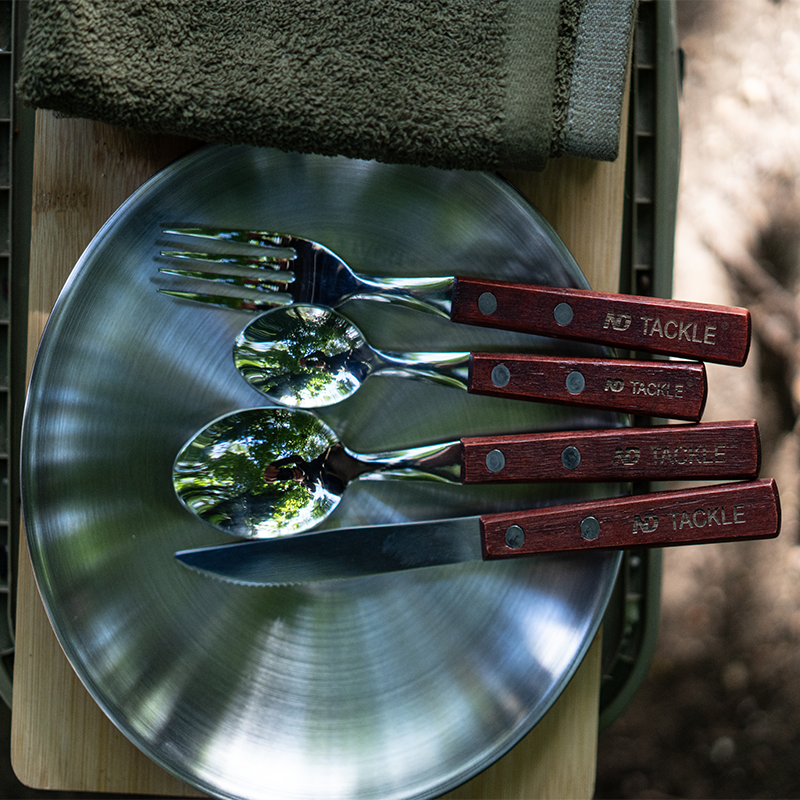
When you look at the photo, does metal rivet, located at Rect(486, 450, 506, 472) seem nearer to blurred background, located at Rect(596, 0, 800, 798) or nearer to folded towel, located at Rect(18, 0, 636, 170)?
folded towel, located at Rect(18, 0, 636, 170)

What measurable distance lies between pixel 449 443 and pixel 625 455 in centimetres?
Result: 10

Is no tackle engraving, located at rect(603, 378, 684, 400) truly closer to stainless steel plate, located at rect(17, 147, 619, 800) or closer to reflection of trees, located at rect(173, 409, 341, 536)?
stainless steel plate, located at rect(17, 147, 619, 800)

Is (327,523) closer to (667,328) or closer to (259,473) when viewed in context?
(259,473)

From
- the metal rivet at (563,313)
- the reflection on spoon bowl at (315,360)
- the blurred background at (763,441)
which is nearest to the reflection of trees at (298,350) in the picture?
the reflection on spoon bowl at (315,360)

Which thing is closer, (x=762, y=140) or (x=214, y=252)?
(x=214, y=252)

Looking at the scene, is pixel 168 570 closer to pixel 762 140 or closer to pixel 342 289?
pixel 342 289

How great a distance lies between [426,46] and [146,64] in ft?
0.44

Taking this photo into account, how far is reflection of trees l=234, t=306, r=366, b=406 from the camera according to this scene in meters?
0.38

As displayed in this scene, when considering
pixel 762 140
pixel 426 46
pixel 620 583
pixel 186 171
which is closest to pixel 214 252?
pixel 186 171

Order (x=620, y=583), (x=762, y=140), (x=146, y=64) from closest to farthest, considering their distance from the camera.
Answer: (x=146, y=64)
(x=620, y=583)
(x=762, y=140)

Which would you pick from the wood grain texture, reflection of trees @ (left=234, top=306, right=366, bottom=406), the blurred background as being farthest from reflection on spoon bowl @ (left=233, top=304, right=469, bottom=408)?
the blurred background

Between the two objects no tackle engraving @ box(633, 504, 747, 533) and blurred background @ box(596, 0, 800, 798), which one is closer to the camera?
no tackle engraving @ box(633, 504, 747, 533)

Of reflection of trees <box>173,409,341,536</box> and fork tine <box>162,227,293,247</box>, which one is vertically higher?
fork tine <box>162,227,293,247</box>

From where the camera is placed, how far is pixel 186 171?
0.37 metres
